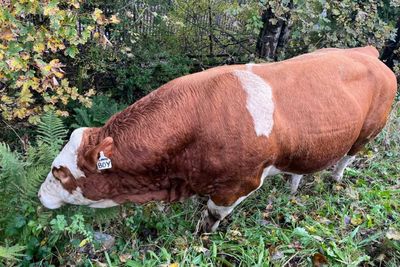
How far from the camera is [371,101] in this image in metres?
4.06

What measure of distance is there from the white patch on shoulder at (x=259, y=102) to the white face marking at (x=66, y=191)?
50.4 inches

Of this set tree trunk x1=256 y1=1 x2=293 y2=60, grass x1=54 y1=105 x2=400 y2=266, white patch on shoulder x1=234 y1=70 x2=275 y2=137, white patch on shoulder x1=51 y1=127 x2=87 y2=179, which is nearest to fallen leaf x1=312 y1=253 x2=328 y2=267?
grass x1=54 y1=105 x2=400 y2=266

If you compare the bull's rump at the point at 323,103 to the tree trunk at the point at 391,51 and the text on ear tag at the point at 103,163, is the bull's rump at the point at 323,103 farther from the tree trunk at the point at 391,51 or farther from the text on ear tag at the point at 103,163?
the tree trunk at the point at 391,51

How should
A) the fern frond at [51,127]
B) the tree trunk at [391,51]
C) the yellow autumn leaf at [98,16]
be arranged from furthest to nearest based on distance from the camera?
the tree trunk at [391,51] → the fern frond at [51,127] → the yellow autumn leaf at [98,16]

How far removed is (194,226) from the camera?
4.16m

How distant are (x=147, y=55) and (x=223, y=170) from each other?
346cm

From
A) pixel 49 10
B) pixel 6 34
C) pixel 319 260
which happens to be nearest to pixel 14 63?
pixel 6 34

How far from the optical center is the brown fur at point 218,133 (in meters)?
3.23

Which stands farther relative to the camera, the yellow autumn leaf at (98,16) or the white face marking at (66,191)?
the yellow autumn leaf at (98,16)

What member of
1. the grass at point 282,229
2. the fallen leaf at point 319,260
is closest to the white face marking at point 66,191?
the grass at point 282,229

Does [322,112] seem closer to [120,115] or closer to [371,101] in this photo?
[371,101]

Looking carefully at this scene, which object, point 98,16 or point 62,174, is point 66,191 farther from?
point 98,16

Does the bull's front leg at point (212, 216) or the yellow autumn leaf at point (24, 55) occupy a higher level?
the yellow autumn leaf at point (24, 55)

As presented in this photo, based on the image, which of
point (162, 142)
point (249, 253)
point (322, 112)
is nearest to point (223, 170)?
point (162, 142)
